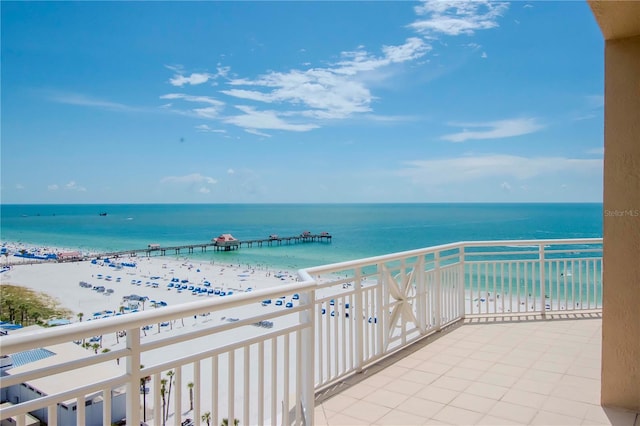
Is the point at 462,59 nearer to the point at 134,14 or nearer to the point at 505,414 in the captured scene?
the point at 134,14

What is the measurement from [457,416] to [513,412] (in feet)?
1.44

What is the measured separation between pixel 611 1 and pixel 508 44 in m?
31.2

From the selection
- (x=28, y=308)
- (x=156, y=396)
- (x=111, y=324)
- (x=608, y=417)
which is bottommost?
(x=28, y=308)

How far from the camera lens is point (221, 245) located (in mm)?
48219

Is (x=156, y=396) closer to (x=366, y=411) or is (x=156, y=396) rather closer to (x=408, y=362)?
(x=366, y=411)

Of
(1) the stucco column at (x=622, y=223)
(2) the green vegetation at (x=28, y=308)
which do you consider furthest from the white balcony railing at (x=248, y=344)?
(2) the green vegetation at (x=28, y=308)

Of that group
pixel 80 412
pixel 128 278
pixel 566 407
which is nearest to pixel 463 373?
pixel 566 407

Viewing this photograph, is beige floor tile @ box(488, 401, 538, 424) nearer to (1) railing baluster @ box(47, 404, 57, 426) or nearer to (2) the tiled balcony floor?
(2) the tiled balcony floor

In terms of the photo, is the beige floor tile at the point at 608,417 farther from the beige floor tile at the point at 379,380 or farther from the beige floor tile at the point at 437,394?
the beige floor tile at the point at 379,380

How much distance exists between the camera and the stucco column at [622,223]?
3096 millimetres

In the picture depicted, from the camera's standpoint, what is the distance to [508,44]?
30.0 metres

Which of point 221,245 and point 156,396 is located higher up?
point 156,396

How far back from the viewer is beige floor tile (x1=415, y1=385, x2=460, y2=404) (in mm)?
3412

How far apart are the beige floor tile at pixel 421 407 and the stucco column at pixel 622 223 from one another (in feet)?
4.31
